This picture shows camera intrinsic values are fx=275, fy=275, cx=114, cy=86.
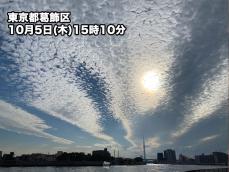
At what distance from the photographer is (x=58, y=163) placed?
16925 cm

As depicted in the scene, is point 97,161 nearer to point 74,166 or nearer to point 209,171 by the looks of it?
point 74,166

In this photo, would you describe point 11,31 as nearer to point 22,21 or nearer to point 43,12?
point 22,21

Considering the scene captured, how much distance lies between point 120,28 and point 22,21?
467 cm

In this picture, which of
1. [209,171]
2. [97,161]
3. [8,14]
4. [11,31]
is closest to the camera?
[11,31]

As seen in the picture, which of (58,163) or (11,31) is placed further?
(58,163)

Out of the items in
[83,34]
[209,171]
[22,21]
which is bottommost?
[209,171]

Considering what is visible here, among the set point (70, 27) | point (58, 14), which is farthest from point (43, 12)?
point (70, 27)

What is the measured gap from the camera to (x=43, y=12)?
1349 cm

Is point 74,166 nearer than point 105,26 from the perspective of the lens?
No

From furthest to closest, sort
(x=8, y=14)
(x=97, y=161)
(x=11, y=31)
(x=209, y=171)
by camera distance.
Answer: (x=97, y=161), (x=209, y=171), (x=8, y=14), (x=11, y=31)

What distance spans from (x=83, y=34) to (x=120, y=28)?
1708 mm

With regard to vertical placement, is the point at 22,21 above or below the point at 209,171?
above

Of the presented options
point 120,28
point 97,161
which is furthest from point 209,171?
point 97,161

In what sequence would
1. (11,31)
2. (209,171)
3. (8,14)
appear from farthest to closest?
1. (209,171)
2. (8,14)
3. (11,31)
